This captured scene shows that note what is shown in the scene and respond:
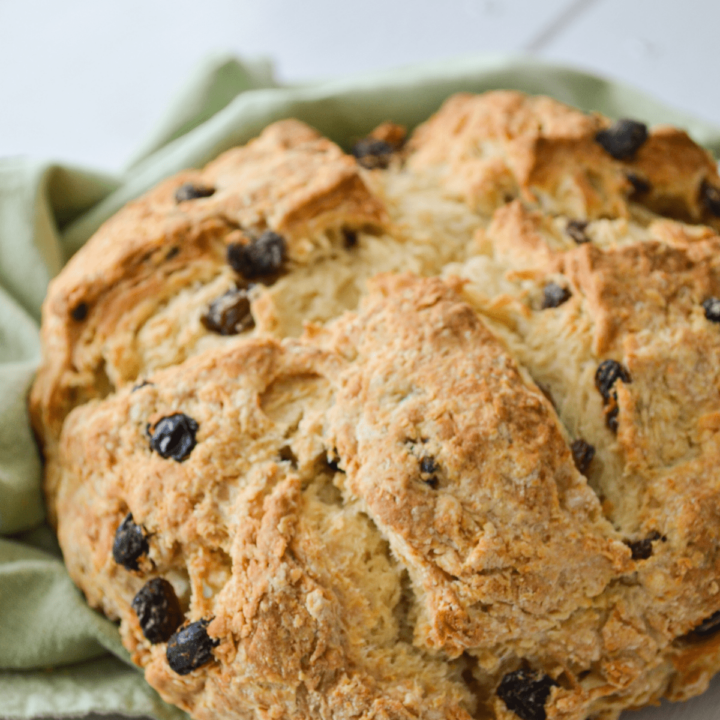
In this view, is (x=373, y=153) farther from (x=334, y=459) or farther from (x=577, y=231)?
(x=334, y=459)

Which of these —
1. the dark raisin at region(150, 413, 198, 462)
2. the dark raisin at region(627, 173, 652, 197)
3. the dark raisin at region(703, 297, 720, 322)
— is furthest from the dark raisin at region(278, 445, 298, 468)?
the dark raisin at region(627, 173, 652, 197)

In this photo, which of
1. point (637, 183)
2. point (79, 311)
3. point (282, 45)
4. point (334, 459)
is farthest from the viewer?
point (282, 45)

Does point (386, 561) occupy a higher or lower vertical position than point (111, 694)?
higher

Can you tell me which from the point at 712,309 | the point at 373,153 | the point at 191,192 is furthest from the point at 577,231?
the point at 191,192

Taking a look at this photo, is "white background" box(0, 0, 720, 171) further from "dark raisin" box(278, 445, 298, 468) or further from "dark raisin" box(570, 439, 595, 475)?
"dark raisin" box(570, 439, 595, 475)

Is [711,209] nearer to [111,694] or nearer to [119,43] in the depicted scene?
[111,694]

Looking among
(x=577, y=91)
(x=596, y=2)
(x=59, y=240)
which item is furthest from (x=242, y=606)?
(x=596, y=2)
